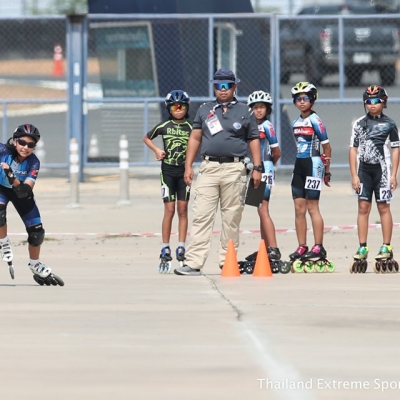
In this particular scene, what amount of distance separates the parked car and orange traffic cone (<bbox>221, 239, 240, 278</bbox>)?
81.7ft

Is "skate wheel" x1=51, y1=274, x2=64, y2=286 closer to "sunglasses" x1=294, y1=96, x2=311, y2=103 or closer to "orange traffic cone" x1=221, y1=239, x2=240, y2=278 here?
"orange traffic cone" x1=221, y1=239, x2=240, y2=278

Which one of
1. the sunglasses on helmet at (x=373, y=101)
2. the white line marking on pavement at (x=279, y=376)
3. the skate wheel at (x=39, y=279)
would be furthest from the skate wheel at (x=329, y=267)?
the white line marking on pavement at (x=279, y=376)

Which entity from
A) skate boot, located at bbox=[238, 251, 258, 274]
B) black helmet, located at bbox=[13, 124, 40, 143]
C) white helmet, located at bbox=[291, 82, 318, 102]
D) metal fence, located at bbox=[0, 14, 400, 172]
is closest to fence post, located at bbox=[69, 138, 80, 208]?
metal fence, located at bbox=[0, 14, 400, 172]

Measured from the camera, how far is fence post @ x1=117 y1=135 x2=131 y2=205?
21016mm

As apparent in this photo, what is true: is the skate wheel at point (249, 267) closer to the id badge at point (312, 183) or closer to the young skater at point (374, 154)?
the id badge at point (312, 183)

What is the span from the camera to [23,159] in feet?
41.2

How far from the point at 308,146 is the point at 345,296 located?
226 cm

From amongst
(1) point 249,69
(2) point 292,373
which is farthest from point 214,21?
(2) point 292,373

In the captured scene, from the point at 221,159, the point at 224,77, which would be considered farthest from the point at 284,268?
the point at 224,77

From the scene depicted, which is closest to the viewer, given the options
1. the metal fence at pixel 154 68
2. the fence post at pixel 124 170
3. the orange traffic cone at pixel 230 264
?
the orange traffic cone at pixel 230 264

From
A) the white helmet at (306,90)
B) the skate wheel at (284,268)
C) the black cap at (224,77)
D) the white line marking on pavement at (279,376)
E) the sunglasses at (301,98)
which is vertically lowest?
the skate wheel at (284,268)

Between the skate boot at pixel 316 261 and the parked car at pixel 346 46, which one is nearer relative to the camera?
the skate boot at pixel 316 261

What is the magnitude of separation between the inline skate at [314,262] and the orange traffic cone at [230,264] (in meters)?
0.79

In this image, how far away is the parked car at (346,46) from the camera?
38781 mm
